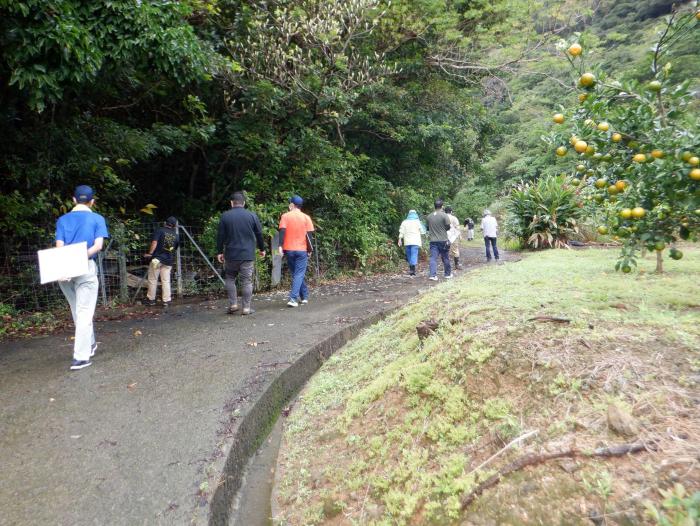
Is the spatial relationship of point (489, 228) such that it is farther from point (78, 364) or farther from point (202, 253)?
point (78, 364)

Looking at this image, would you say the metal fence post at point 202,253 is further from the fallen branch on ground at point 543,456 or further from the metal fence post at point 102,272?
the fallen branch on ground at point 543,456

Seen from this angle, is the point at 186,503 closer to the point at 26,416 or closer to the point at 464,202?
the point at 26,416

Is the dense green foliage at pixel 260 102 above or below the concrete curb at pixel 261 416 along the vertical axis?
above

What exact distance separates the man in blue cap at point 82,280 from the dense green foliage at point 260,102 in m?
1.44

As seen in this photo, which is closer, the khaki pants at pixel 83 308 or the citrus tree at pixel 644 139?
the citrus tree at pixel 644 139

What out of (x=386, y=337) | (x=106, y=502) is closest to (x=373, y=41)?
(x=386, y=337)

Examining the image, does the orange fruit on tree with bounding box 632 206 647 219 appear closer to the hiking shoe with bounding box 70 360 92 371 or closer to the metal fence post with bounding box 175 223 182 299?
the hiking shoe with bounding box 70 360 92 371

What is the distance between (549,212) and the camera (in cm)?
1388

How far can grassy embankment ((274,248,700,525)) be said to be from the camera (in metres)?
1.81

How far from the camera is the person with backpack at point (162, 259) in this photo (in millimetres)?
8133

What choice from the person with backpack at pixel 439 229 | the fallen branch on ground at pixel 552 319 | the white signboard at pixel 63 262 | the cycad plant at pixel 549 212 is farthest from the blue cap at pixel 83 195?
the cycad plant at pixel 549 212

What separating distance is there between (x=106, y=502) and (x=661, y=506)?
2579 mm

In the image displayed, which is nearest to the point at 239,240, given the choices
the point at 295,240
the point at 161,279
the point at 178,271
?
the point at 295,240

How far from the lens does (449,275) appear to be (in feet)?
33.5
